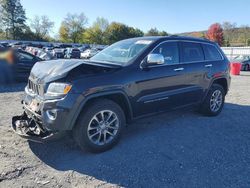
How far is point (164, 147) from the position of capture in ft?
13.4

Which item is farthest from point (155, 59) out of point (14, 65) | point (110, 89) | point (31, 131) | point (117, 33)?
point (117, 33)

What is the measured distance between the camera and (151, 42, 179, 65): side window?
455 centimetres

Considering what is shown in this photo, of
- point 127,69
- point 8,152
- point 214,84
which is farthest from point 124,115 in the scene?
point 214,84

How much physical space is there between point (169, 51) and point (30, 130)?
288cm

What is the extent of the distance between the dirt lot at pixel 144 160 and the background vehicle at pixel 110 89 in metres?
0.35

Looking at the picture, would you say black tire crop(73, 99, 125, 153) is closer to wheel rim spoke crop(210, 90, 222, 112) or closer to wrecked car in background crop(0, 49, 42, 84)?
wheel rim spoke crop(210, 90, 222, 112)

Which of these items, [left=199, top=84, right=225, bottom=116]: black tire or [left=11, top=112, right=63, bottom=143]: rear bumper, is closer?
[left=11, top=112, right=63, bottom=143]: rear bumper

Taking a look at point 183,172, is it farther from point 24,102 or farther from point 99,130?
point 24,102

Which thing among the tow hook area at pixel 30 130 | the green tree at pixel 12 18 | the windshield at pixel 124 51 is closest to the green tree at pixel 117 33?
the green tree at pixel 12 18

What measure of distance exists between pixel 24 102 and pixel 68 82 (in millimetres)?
1198

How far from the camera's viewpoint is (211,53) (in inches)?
228

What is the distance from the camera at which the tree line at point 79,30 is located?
71750 millimetres

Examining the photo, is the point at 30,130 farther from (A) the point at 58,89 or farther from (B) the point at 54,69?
(B) the point at 54,69

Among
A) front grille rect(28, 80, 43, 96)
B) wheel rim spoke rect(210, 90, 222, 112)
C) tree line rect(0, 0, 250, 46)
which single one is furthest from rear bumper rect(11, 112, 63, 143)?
tree line rect(0, 0, 250, 46)
